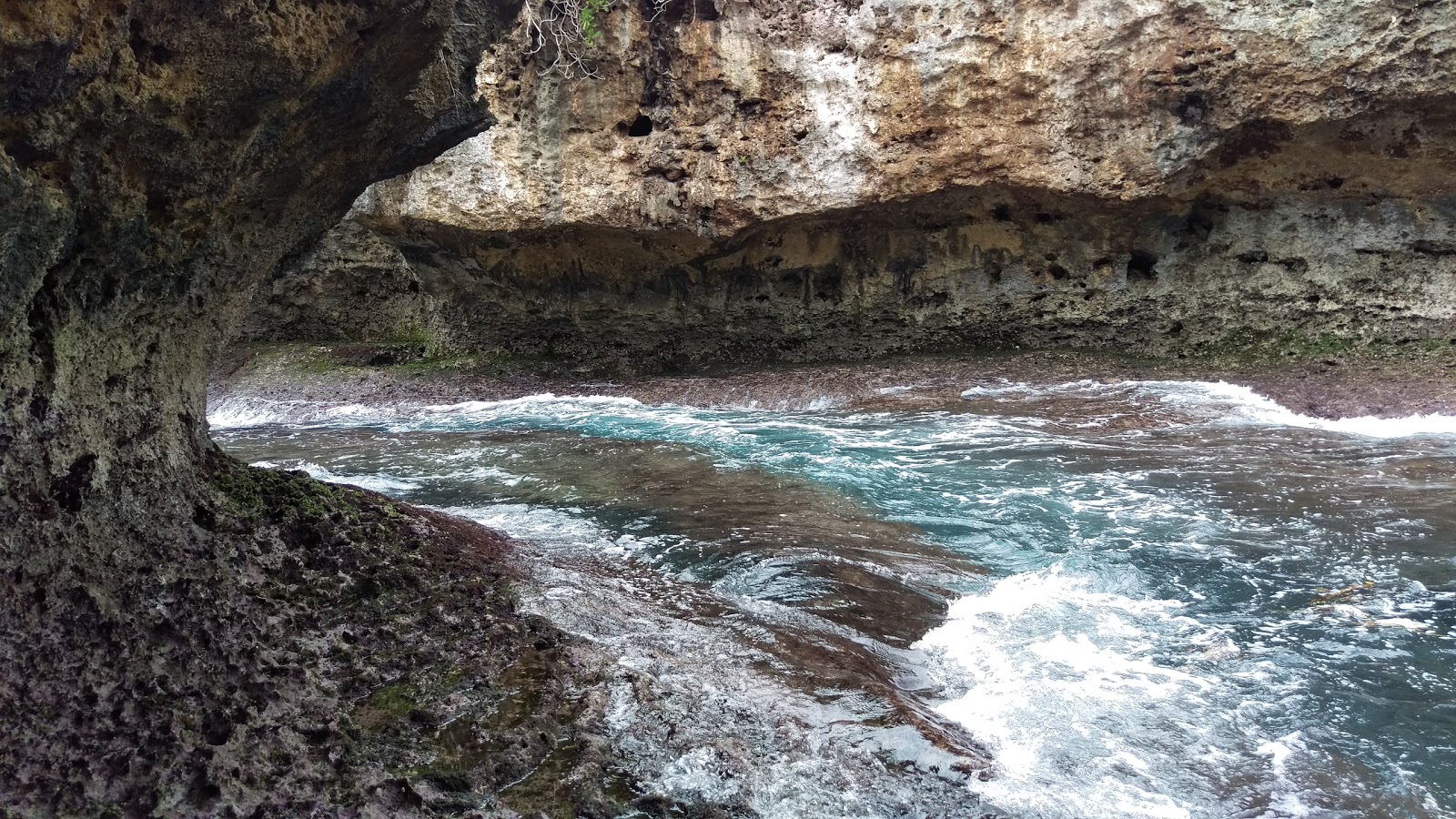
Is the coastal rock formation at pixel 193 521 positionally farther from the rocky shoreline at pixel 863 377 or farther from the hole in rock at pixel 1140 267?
the hole in rock at pixel 1140 267

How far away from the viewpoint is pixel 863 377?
433 inches

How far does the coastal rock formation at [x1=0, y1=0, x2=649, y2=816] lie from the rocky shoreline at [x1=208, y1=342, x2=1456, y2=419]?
23.2 ft

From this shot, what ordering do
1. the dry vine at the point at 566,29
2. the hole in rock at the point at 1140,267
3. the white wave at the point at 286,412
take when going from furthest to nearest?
the white wave at the point at 286,412, the hole in rock at the point at 1140,267, the dry vine at the point at 566,29

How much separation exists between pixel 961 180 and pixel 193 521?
876 cm

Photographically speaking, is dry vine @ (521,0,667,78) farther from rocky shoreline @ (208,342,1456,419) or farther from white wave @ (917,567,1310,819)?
white wave @ (917,567,1310,819)

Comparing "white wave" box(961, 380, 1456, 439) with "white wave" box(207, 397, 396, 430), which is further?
"white wave" box(207, 397, 396, 430)

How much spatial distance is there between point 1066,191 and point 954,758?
835cm

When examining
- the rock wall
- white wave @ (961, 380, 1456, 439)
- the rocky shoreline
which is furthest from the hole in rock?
the rock wall

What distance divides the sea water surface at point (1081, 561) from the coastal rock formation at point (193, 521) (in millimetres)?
828

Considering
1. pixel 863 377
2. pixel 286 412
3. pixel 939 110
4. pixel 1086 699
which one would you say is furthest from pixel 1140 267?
pixel 286 412

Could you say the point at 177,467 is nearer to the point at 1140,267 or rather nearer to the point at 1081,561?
the point at 1081,561

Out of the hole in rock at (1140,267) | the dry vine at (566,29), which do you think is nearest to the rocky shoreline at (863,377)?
the hole in rock at (1140,267)

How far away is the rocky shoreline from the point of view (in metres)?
8.63

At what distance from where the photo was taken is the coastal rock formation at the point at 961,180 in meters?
8.95
